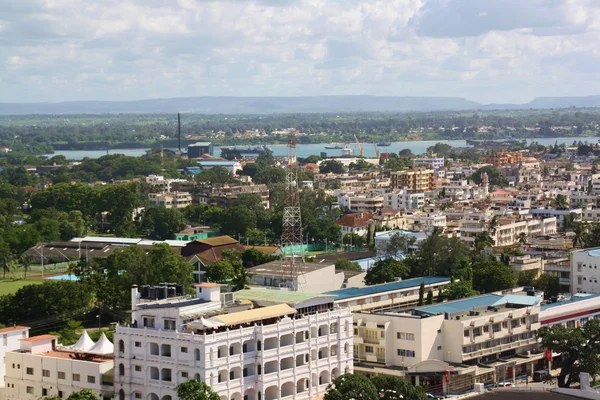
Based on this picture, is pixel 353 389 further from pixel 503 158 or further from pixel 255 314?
pixel 503 158

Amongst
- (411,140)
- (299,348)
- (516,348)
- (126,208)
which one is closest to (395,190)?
(126,208)

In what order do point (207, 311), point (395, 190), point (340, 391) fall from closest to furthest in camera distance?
1. point (340, 391)
2. point (207, 311)
3. point (395, 190)

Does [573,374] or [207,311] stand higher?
[207,311]

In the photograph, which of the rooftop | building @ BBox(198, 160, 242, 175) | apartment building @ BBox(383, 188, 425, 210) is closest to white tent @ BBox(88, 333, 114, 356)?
the rooftop

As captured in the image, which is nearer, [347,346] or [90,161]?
[347,346]

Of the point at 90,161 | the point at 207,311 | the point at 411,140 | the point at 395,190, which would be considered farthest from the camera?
the point at 411,140

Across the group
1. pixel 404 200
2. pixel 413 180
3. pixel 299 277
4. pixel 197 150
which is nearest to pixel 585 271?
pixel 299 277

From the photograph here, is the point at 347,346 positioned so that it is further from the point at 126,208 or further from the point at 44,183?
the point at 44,183
